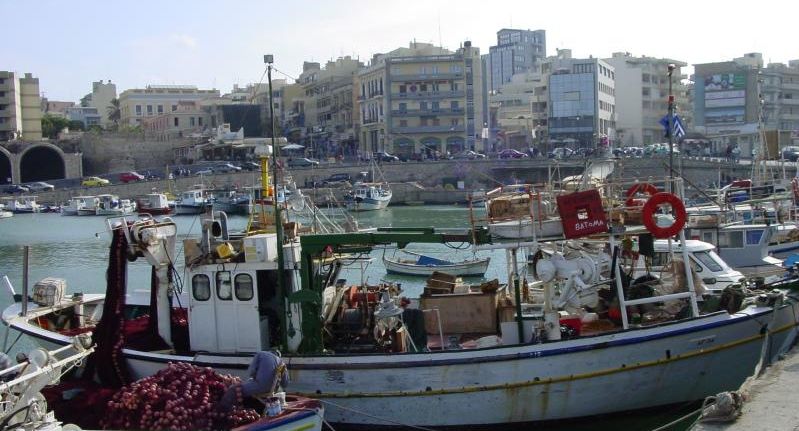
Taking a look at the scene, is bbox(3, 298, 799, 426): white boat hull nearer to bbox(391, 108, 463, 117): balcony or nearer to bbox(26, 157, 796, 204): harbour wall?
bbox(26, 157, 796, 204): harbour wall

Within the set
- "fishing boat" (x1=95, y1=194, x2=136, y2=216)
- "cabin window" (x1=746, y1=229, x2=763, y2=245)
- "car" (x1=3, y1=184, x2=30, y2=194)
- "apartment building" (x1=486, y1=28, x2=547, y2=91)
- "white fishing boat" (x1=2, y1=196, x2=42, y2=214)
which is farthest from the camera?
"apartment building" (x1=486, y1=28, x2=547, y2=91)

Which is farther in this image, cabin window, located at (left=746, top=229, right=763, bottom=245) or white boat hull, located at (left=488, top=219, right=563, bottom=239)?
cabin window, located at (left=746, top=229, right=763, bottom=245)

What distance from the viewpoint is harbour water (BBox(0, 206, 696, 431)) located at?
11.0 meters

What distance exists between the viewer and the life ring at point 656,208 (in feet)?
34.4

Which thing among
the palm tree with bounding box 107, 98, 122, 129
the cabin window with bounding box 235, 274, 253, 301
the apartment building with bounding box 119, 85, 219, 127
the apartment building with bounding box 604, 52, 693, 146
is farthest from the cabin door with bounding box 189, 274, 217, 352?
the palm tree with bounding box 107, 98, 122, 129

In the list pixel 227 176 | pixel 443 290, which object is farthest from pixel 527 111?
pixel 443 290

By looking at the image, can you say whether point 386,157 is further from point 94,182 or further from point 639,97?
point 639,97

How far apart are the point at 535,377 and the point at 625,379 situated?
1.13 metres

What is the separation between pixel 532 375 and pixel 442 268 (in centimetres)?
1717

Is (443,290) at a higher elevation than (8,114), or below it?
below

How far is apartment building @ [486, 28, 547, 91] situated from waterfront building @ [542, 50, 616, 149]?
8967cm

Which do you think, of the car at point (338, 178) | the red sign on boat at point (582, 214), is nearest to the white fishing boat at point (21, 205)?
the car at point (338, 178)

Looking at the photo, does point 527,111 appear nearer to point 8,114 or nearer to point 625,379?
point 8,114

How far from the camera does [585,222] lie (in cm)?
1049
